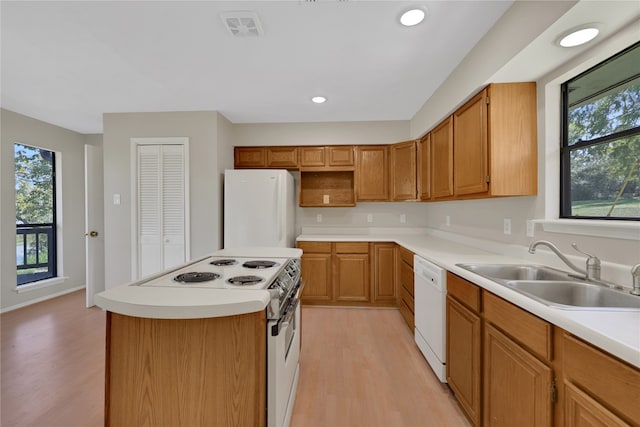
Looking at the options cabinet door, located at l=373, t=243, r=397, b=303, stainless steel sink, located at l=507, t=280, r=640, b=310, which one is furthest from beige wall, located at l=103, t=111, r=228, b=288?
stainless steel sink, located at l=507, t=280, r=640, b=310

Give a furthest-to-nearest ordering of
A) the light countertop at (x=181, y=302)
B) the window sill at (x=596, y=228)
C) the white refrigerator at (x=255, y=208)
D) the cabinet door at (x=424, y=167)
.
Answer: the white refrigerator at (x=255, y=208) → the cabinet door at (x=424, y=167) → the window sill at (x=596, y=228) → the light countertop at (x=181, y=302)

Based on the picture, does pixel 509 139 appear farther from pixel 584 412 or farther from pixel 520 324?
pixel 584 412

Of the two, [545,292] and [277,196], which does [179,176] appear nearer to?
[277,196]

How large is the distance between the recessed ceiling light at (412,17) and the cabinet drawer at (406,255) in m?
1.94

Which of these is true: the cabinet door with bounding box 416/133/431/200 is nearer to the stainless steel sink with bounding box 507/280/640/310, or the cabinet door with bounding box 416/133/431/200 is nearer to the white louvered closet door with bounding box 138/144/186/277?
the stainless steel sink with bounding box 507/280/640/310

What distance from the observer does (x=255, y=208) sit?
Result: 3.17 meters

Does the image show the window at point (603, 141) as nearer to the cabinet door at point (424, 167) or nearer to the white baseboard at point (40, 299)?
the cabinet door at point (424, 167)

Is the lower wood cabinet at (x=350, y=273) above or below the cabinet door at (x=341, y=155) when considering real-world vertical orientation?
below

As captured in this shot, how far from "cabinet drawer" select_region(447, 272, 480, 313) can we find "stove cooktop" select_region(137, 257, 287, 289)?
3.62 feet

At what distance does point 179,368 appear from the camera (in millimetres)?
993

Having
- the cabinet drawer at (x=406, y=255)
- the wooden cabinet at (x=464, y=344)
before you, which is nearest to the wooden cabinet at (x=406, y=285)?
the cabinet drawer at (x=406, y=255)

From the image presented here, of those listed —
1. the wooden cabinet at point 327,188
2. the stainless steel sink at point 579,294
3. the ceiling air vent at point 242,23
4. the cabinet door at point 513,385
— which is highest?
the ceiling air vent at point 242,23

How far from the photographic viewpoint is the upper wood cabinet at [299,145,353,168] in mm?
3629

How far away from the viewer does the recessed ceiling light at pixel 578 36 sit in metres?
1.30
